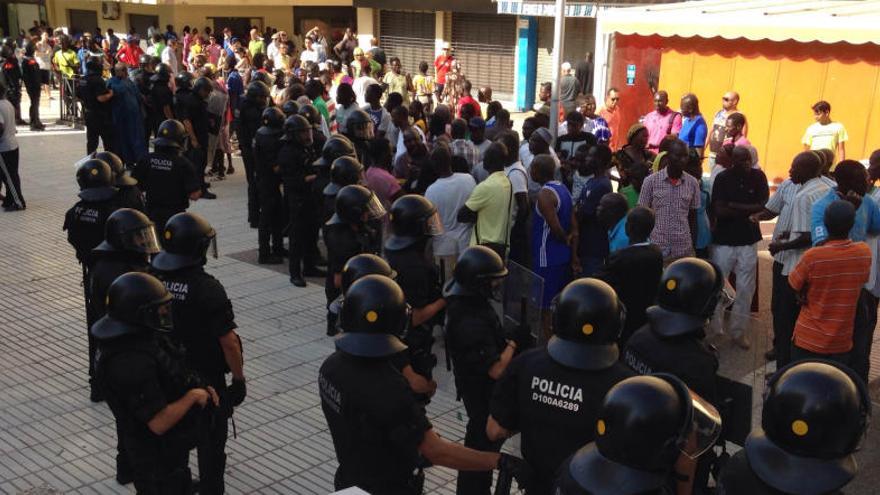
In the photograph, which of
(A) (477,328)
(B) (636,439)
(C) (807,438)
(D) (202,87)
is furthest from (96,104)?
(C) (807,438)

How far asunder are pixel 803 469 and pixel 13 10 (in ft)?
122

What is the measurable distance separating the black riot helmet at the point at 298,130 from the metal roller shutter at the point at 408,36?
17.1 m

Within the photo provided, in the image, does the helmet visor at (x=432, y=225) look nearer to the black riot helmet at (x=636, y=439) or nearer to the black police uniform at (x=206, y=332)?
the black police uniform at (x=206, y=332)

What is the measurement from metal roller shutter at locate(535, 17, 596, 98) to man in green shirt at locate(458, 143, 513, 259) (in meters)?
15.9

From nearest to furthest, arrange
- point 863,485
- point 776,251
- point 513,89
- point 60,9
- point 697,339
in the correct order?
1. point 697,339
2. point 863,485
3. point 776,251
4. point 513,89
5. point 60,9

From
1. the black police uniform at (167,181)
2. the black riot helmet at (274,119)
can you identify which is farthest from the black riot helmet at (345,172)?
the black riot helmet at (274,119)

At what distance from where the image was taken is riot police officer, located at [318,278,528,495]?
3498 millimetres

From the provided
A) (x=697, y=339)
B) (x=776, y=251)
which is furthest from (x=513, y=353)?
(x=776, y=251)

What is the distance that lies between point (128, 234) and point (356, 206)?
1.59m

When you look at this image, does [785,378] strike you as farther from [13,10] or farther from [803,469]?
[13,10]

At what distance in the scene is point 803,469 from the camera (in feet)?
8.52

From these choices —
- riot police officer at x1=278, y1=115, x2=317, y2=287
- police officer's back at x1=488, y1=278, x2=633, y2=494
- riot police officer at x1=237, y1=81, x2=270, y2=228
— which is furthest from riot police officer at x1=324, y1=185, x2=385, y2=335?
riot police officer at x1=237, y1=81, x2=270, y2=228

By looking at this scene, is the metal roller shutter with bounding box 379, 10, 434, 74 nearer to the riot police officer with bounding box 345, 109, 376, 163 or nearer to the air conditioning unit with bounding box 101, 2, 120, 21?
the air conditioning unit with bounding box 101, 2, 120, 21

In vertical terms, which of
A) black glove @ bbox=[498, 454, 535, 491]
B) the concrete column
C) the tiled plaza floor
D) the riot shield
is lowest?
the tiled plaza floor
